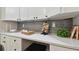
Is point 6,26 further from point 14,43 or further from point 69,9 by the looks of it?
point 69,9

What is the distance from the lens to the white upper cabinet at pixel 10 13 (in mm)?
3383

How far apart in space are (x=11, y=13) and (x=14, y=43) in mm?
1046

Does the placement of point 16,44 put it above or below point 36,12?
below

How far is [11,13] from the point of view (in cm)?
350

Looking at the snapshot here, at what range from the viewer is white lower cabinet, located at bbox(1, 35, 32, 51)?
267 centimetres

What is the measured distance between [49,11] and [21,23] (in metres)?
1.67

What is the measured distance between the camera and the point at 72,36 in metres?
2.05

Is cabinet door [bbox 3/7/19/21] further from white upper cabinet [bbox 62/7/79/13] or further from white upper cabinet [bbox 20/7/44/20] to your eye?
white upper cabinet [bbox 62/7/79/13]

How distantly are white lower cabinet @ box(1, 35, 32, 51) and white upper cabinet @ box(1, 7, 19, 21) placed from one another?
61cm

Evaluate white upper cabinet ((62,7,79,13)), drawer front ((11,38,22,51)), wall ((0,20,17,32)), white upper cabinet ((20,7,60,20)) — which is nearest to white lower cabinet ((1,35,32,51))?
drawer front ((11,38,22,51))

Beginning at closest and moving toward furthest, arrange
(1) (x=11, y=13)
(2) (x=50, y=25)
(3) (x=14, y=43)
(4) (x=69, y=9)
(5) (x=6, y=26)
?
(4) (x=69, y=9), (3) (x=14, y=43), (2) (x=50, y=25), (1) (x=11, y=13), (5) (x=6, y=26)

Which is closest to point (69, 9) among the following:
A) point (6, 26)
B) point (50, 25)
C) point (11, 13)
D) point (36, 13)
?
point (36, 13)
